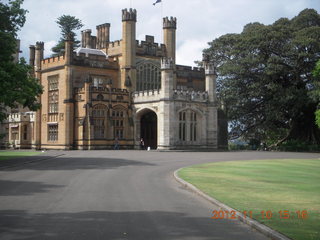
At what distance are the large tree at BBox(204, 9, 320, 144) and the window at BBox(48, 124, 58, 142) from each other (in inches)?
785

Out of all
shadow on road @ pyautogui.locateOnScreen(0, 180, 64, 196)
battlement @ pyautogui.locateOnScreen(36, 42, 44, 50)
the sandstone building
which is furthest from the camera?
battlement @ pyautogui.locateOnScreen(36, 42, 44, 50)

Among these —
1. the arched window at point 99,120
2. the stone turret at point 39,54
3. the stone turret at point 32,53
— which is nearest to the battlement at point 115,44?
the stone turret at point 39,54

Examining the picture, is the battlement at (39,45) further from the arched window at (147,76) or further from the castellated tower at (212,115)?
the castellated tower at (212,115)

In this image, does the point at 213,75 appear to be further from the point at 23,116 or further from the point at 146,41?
the point at 23,116

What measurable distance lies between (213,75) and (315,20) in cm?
1680

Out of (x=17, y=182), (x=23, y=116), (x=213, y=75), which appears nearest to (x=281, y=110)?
(x=213, y=75)

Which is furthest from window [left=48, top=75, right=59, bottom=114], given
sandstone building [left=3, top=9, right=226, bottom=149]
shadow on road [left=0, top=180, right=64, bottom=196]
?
shadow on road [left=0, top=180, right=64, bottom=196]

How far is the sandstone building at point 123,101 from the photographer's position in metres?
42.9

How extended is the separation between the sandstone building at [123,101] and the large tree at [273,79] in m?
4.69

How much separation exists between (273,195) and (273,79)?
38015 millimetres

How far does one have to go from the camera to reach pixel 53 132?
154ft

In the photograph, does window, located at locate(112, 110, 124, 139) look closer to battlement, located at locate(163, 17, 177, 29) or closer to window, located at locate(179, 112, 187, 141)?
window, located at locate(179, 112, 187, 141)

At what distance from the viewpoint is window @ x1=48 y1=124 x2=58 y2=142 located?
1834 inches

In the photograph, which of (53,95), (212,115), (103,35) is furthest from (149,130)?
(103,35)
